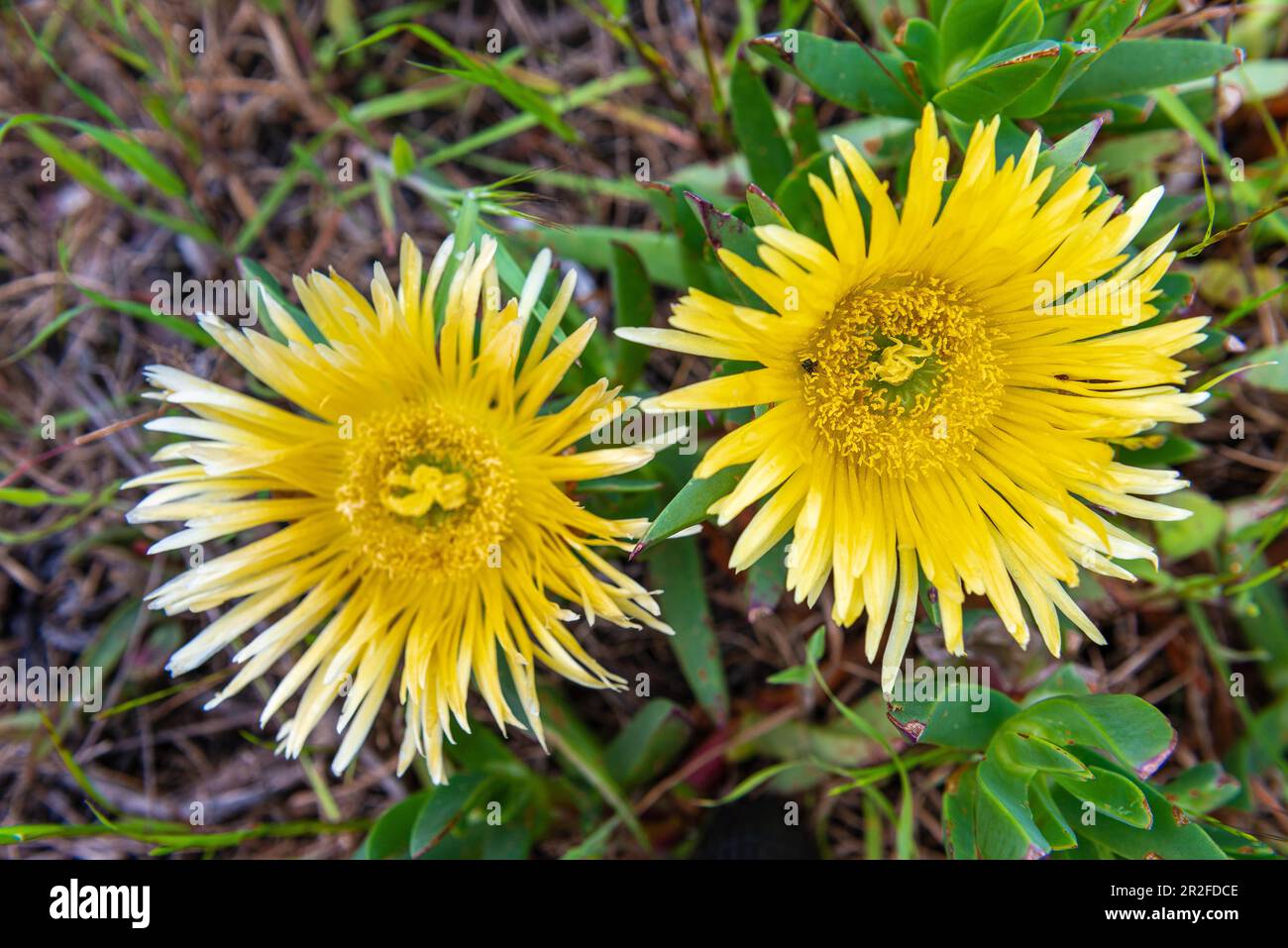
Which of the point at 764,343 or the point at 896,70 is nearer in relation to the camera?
the point at 764,343

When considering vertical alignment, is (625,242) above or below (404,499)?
above

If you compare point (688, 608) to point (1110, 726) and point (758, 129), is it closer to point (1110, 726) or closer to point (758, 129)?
point (1110, 726)

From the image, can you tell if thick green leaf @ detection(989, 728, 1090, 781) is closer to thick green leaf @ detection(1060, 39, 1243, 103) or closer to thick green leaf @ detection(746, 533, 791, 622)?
thick green leaf @ detection(746, 533, 791, 622)

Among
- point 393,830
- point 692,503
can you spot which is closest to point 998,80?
point 692,503

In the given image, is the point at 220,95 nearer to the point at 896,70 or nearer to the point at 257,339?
the point at 257,339

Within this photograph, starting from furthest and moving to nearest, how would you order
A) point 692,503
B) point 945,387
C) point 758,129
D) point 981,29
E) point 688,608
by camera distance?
point 688,608 < point 758,129 < point 945,387 < point 981,29 < point 692,503
